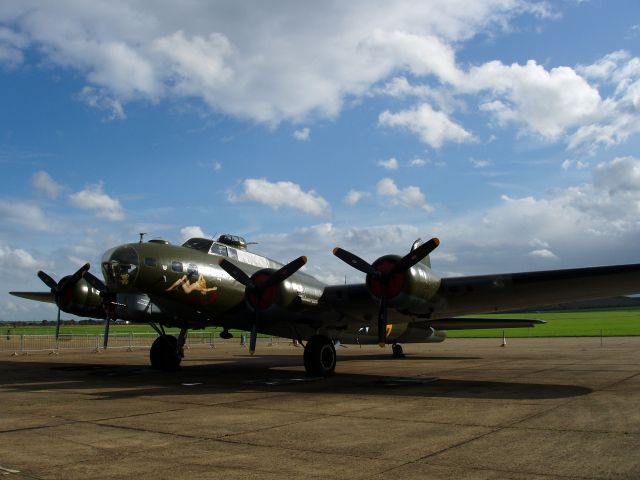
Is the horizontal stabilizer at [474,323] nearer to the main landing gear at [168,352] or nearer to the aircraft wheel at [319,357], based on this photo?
the aircraft wheel at [319,357]

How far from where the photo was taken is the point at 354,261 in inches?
595

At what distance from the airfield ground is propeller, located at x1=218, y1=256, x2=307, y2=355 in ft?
7.10

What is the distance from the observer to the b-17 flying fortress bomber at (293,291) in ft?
46.6

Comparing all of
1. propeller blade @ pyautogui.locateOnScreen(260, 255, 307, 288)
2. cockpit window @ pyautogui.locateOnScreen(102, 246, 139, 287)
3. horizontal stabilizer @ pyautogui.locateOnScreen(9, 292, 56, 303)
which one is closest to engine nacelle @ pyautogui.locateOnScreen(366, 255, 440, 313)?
propeller blade @ pyautogui.locateOnScreen(260, 255, 307, 288)

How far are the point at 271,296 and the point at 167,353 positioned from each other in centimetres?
526

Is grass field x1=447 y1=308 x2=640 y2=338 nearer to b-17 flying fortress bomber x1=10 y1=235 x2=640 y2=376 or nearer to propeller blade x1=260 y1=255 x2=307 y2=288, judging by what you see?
b-17 flying fortress bomber x1=10 y1=235 x2=640 y2=376

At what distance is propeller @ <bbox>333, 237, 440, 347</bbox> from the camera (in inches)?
550

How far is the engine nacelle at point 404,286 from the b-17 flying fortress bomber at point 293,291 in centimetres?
3

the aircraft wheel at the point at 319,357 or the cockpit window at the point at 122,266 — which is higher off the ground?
the cockpit window at the point at 122,266

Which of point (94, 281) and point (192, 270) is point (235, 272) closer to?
point (192, 270)

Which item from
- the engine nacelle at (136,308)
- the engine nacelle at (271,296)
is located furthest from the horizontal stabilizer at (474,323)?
the engine nacelle at (136,308)

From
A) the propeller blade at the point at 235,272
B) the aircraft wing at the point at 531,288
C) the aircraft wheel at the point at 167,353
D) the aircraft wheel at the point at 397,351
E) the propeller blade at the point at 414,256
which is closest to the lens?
the aircraft wing at the point at 531,288

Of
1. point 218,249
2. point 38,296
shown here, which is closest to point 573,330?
point 218,249

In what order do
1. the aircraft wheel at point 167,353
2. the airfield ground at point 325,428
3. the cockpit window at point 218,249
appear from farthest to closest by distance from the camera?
the aircraft wheel at point 167,353
the cockpit window at point 218,249
the airfield ground at point 325,428
